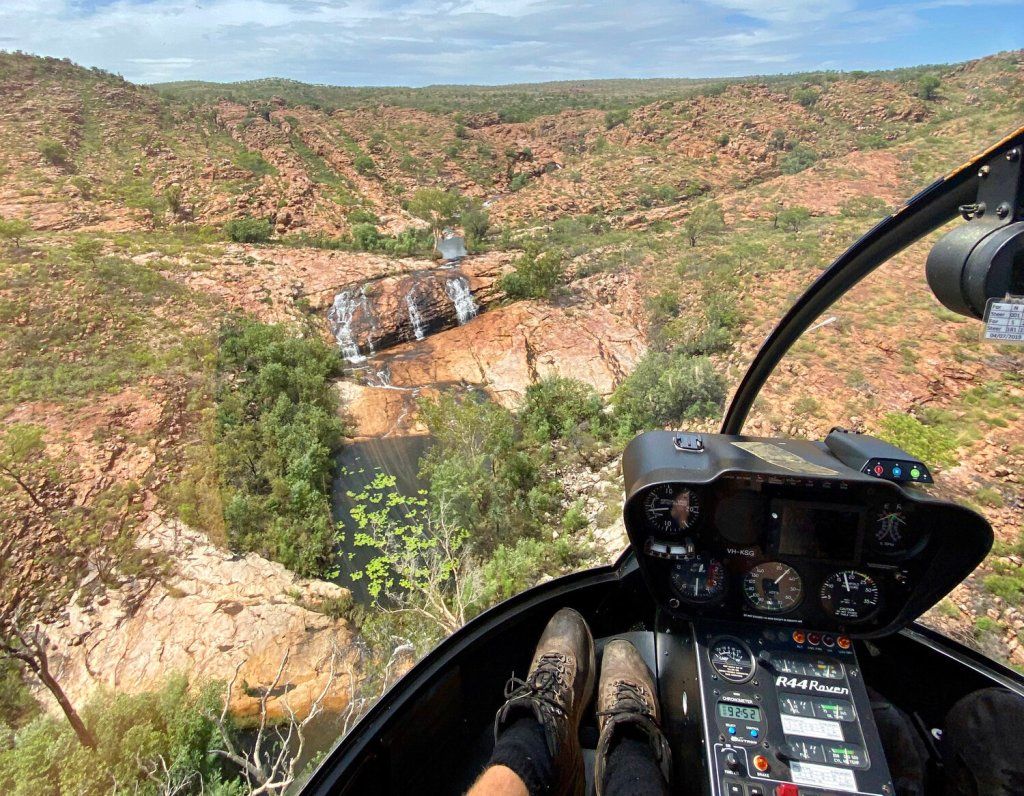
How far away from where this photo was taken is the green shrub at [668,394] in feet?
29.1

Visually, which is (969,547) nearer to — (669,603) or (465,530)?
(669,603)

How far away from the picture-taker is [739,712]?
5.20ft

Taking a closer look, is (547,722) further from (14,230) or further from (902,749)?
(14,230)

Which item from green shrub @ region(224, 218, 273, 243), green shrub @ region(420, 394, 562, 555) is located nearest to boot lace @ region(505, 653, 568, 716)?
green shrub @ region(420, 394, 562, 555)

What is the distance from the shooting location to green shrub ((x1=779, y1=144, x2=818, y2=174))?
22219 millimetres

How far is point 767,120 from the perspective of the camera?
26.9 metres

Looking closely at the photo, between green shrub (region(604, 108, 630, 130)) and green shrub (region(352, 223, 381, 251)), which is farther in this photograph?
green shrub (region(604, 108, 630, 130))

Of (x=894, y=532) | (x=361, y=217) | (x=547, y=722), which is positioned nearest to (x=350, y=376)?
(x=361, y=217)

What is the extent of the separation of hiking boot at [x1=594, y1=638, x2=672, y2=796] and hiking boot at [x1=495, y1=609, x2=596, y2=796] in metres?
0.07

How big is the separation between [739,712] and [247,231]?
21202 millimetres

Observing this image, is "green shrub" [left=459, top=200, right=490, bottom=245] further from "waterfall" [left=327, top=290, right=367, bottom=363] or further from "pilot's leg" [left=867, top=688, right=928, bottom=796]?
Answer: "pilot's leg" [left=867, top=688, right=928, bottom=796]

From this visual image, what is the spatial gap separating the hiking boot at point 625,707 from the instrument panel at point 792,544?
270mm

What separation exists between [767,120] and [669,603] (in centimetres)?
3137

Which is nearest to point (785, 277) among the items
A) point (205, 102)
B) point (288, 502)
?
point (288, 502)
